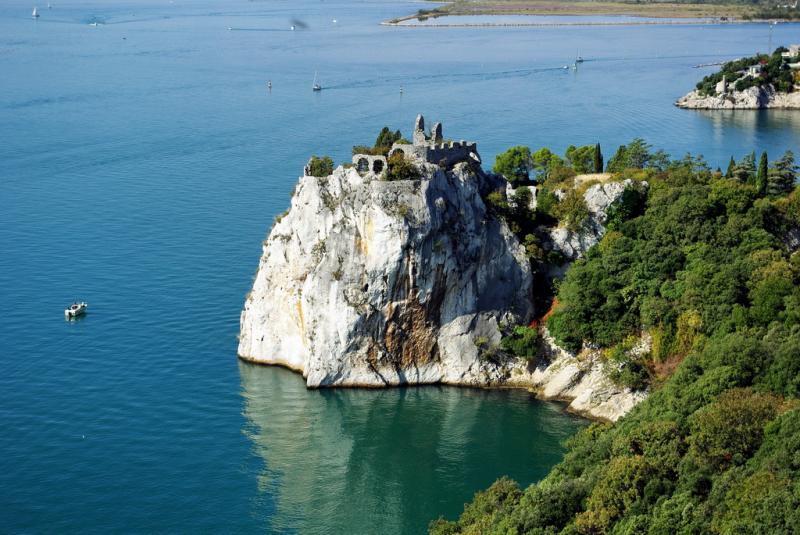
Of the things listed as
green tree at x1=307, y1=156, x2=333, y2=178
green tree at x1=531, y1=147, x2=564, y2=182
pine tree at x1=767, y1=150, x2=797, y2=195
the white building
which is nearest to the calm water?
green tree at x1=307, y1=156, x2=333, y2=178

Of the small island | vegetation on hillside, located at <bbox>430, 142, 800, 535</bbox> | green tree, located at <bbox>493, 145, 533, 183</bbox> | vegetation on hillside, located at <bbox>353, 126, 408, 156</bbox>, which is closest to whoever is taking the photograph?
vegetation on hillside, located at <bbox>430, 142, 800, 535</bbox>

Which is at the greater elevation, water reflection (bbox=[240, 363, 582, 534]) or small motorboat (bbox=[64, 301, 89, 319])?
small motorboat (bbox=[64, 301, 89, 319])

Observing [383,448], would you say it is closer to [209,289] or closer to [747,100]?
[209,289]

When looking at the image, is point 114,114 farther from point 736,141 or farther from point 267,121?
point 736,141

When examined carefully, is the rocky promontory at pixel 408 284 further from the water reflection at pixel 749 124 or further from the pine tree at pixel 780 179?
the water reflection at pixel 749 124

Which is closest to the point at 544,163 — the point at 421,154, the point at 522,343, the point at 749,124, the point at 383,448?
the point at 421,154

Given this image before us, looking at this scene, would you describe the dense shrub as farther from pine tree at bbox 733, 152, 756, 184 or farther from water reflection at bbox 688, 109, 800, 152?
water reflection at bbox 688, 109, 800, 152

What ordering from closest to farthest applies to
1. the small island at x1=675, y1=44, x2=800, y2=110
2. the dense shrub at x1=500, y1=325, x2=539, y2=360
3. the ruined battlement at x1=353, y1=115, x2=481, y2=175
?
the dense shrub at x1=500, y1=325, x2=539, y2=360, the ruined battlement at x1=353, y1=115, x2=481, y2=175, the small island at x1=675, y1=44, x2=800, y2=110

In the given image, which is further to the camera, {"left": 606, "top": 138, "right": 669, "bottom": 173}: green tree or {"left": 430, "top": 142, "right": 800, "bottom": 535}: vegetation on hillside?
{"left": 606, "top": 138, "right": 669, "bottom": 173}: green tree
